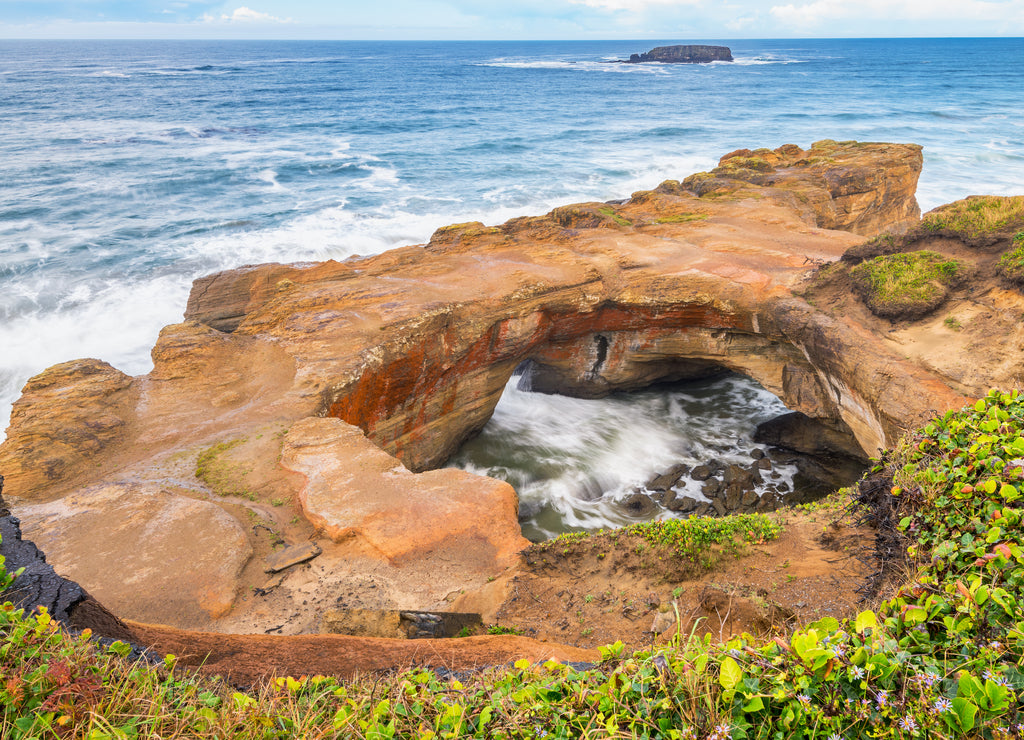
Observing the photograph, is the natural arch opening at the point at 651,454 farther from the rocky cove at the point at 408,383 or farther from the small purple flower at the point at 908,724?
the small purple flower at the point at 908,724

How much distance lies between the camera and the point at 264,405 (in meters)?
10.6

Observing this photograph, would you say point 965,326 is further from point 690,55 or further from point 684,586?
point 690,55

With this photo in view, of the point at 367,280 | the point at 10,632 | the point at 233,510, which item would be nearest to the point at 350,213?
the point at 367,280

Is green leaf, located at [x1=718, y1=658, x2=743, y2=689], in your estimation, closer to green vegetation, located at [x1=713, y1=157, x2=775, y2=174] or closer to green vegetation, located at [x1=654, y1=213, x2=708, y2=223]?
green vegetation, located at [x1=654, y1=213, x2=708, y2=223]

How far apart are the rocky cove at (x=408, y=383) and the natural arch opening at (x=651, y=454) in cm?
64

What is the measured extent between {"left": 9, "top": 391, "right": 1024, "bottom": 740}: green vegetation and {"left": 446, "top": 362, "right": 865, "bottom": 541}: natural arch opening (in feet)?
30.3

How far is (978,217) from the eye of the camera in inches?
472

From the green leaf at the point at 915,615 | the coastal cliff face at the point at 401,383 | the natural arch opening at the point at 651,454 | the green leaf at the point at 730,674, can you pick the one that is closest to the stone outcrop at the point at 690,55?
the coastal cliff face at the point at 401,383

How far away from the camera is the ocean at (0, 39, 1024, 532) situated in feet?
Result: 76.6

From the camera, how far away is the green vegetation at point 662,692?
107 inches

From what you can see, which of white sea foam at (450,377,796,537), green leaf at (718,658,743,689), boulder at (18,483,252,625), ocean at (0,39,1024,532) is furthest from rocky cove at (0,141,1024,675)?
ocean at (0,39,1024,532)

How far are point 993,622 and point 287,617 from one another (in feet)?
21.5

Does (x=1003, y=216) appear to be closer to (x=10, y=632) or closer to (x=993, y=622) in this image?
(x=993, y=622)

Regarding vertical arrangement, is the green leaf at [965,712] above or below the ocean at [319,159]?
above
